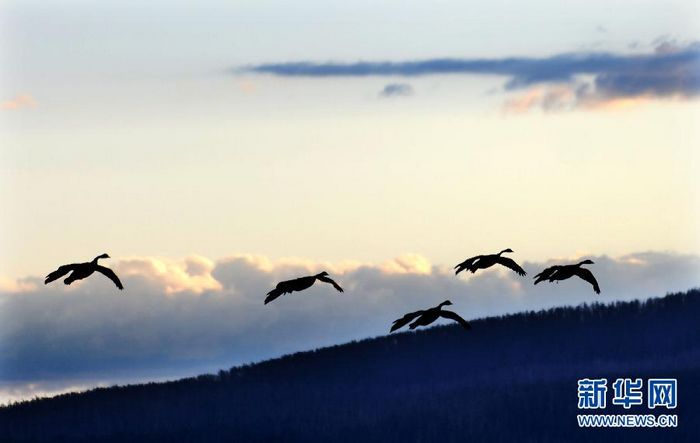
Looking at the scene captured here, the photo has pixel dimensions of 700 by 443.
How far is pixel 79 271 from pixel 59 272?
1.08 m

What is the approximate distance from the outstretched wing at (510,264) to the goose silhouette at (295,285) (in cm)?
907

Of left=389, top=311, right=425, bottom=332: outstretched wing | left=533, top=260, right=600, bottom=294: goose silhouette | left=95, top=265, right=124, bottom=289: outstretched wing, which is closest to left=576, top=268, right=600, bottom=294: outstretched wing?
left=533, top=260, right=600, bottom=294: goose silhouette

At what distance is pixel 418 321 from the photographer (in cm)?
7931

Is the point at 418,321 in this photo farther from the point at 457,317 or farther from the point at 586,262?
the point at 586,262

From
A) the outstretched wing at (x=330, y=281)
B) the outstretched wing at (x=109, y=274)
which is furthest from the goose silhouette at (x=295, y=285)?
the outstretched wing at (x=109, y=274)

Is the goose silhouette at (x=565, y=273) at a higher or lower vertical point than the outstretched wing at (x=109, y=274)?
higher

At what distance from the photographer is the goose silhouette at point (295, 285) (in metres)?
79.1

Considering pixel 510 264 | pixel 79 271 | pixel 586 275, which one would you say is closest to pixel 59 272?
pixel 79 271

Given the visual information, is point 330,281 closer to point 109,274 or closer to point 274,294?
point 274,294

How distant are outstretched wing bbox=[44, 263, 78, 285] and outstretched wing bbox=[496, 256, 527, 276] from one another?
21759mm

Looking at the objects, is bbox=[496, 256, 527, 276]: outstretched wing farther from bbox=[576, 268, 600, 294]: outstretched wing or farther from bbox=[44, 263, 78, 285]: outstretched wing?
bbox=[44, 263, 78, 285]: outstretched wing

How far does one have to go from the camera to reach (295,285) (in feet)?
267

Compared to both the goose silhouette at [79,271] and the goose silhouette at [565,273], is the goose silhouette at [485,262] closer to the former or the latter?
the goose silhouette at [565,273]

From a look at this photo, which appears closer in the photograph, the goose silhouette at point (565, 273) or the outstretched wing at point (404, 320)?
the outstretched wing at point (404, 320)
